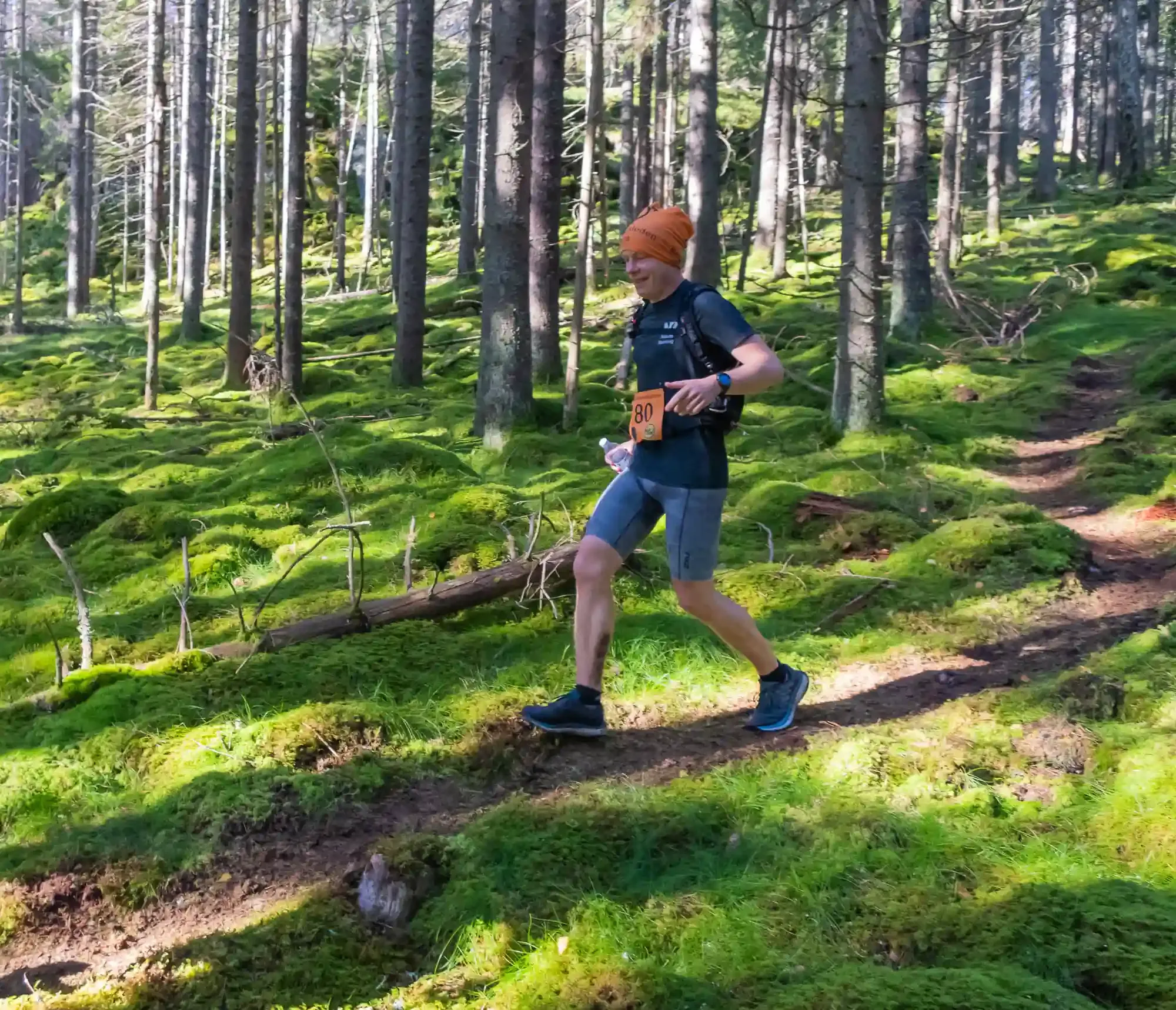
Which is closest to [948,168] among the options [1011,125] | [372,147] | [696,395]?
[696,395]

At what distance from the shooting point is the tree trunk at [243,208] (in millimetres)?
16422

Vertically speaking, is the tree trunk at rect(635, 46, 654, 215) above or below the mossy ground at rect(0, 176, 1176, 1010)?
above

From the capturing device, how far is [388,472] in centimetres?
907

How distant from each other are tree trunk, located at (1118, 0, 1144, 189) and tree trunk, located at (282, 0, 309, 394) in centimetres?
2089

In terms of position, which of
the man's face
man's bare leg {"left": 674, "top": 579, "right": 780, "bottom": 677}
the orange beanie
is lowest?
man's bare leg {"left": 674, "top": 579, "right": 780, "bottom": 677}

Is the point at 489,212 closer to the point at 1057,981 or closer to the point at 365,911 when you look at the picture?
the point at 365,911

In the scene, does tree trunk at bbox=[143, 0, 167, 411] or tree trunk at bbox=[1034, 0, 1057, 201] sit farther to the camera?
tree trunk at bbox=[1034, 0, 1057, 201]

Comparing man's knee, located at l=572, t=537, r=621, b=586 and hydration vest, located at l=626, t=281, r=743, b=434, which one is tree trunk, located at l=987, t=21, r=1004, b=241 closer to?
hydration vest, located at l=626, t=281, r=743, b=434

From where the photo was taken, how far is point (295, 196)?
48.4 ft

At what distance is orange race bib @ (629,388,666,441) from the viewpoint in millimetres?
4121

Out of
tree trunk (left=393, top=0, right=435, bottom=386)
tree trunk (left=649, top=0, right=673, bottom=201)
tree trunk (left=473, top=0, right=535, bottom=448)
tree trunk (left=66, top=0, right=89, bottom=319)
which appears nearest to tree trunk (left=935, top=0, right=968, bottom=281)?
tree trunk (left=649, top=0, right=673, bottom=201)

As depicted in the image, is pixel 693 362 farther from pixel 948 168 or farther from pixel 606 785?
pixel 948 168

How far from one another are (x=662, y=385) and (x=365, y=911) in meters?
2.25

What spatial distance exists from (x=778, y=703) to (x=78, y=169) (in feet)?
112
